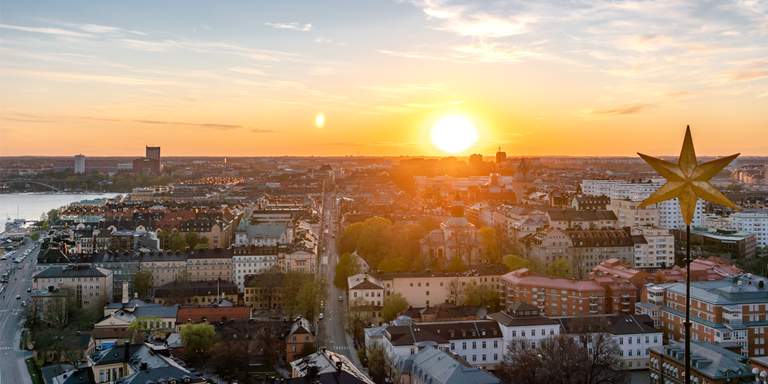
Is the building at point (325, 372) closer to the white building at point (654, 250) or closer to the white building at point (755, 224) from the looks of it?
the white building at point (654, 250)

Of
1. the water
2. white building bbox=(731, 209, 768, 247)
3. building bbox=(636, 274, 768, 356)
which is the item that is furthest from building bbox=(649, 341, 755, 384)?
the water

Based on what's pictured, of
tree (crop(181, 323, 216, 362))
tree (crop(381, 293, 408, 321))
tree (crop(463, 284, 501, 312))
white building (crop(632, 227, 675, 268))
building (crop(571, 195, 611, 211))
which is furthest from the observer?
building (crop(571, 195, 611, 211))

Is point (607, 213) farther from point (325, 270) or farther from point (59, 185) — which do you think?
point (59, 185)

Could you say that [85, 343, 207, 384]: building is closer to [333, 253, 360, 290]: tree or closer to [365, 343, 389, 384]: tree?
[365, 343, 389, 384]: tree

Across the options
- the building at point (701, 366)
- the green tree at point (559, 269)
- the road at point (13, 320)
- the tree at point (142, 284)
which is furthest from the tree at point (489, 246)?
the road at point (13, 320)

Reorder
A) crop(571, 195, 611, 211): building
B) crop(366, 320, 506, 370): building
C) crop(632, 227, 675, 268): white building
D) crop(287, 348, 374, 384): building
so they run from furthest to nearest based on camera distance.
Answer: crop(571, 195, 611, 211): building
crop(632, 227, 675, 268): white building
crop(366, 320, 506, 370): building
crop(287, 348, 374, 384): building

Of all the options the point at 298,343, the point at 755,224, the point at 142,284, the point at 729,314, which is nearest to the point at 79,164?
the point at 142,284
